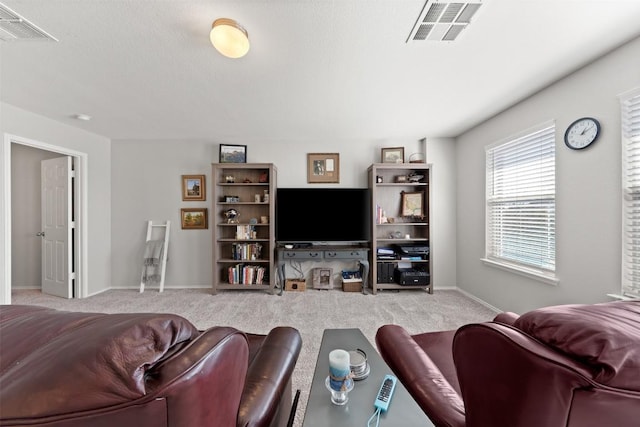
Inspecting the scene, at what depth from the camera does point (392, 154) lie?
3830mm

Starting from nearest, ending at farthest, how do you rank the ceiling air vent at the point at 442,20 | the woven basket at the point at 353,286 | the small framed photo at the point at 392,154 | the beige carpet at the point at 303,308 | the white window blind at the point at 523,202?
the ceiling air vent at the point at 442,20 < the white window blind at the point at 523,202 < the beige carpet at the point at 303,308 < the woven basket at the point at 353,286 < the small framed photo at the point at 392,154

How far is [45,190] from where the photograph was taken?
363 cm

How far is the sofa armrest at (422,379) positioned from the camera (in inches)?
31.2

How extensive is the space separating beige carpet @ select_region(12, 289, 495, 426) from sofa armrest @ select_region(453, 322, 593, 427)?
Result: 1.70 meters

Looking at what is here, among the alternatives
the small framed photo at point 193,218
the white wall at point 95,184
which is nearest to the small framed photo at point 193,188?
the small framed photo at point 193,218

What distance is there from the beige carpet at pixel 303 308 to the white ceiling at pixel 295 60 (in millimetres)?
2451

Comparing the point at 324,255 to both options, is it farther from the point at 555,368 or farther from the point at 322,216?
the point at 555,368

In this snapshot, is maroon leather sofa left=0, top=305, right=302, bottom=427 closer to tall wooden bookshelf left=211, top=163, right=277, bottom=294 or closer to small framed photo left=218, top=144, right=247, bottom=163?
tall wooden bookshelf left=211, top=163, right=277, bottom=294

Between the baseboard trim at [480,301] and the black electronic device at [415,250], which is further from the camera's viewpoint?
the black electronic device at [415,250]

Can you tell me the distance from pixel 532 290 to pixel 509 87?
209 cm

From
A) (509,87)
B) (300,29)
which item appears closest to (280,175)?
(300,29)

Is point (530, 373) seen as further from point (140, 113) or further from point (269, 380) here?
point (140, 113)

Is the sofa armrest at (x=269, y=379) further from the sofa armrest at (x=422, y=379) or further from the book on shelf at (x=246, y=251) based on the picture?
the book on shelf at (x=246, y=251)

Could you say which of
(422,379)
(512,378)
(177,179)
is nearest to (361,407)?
(422,379)
